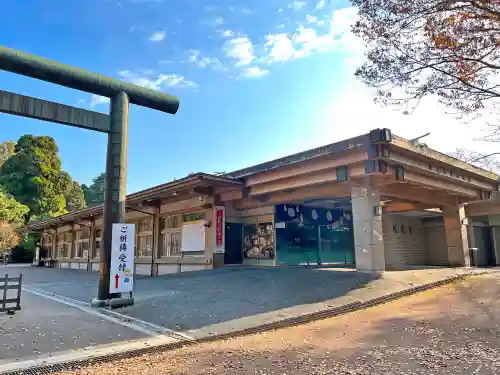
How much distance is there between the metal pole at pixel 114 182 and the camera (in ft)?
28.8

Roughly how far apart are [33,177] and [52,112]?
35967 mm

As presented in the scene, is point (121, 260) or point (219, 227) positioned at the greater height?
point (219, 227)

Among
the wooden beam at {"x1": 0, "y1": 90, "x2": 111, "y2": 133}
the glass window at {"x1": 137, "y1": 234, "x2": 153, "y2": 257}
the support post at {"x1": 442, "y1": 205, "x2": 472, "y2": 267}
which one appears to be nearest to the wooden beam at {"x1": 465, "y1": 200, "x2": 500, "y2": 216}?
the support post at {"x1": 442, "y1": 205, "x2": 472, "y2": 267}

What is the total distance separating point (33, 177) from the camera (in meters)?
39.4

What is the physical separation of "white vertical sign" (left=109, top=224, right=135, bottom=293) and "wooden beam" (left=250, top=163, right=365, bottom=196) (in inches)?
243

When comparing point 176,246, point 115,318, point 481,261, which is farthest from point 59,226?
point 481,261

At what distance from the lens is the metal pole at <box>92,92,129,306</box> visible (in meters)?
8.79

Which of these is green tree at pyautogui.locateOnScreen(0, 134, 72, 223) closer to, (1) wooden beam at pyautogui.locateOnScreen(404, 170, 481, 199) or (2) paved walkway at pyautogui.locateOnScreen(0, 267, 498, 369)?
(2) paved walkway at pyautogui.locateOnScreen(0, 267, 498, 369)

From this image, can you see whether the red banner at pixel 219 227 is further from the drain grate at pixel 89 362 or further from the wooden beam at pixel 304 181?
the drain grate at pixel 89 362

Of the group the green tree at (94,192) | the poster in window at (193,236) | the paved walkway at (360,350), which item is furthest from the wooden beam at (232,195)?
the green tree at (94,192)

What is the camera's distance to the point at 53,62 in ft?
27.9

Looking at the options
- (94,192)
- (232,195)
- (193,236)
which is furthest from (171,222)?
(94,192)

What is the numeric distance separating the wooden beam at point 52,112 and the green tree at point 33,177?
35.2 m

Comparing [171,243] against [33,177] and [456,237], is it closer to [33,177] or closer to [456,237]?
→ [456,237]
